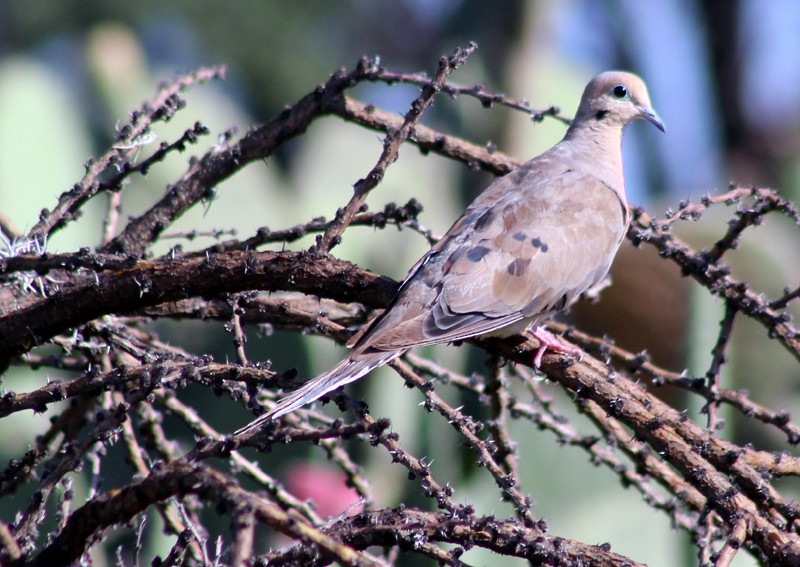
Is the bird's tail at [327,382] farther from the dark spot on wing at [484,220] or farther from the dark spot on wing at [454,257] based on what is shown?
the dark spot on wing at [484,220]

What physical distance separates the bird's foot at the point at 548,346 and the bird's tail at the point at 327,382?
1.12 feet

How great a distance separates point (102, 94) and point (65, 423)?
5533 millimetres

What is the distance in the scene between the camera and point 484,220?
10.6 feet

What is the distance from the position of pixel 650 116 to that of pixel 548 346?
1840 mm

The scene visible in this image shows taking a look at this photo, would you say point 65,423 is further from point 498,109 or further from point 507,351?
point 498,109

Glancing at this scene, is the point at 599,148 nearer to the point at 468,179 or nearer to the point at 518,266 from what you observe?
the point at 518,266

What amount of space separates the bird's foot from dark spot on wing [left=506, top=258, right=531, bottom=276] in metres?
0.18

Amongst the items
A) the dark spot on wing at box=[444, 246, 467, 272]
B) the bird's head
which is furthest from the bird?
the bird's head

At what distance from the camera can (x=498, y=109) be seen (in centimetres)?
849

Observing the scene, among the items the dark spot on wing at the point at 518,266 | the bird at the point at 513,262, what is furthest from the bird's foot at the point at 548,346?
the dark spot on wing at the point at 518,266

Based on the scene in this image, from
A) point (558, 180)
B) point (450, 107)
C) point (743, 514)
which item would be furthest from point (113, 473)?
point (450, 107)

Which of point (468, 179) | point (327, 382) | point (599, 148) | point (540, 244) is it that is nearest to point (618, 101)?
point (599, 148)

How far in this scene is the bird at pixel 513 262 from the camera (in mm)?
2666

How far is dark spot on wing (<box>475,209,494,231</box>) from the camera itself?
3.20 m
